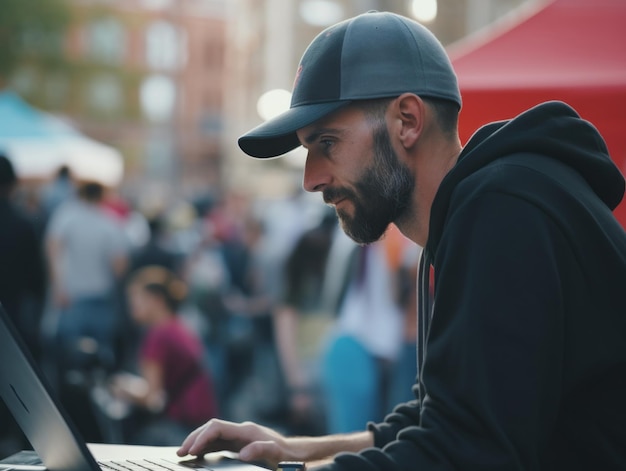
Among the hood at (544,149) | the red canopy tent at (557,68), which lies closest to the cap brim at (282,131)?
the hood at (544,149)

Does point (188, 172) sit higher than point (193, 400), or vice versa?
point (193, 400)

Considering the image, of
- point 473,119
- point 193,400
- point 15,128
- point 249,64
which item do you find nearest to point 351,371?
point 193,400

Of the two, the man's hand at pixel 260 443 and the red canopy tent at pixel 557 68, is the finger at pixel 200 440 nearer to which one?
the man's hand at pixel 260 443

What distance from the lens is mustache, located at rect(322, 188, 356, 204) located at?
1907mm

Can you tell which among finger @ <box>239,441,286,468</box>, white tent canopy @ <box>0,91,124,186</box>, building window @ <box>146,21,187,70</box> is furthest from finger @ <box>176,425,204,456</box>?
building window @ <box>146,21,187,70</box>

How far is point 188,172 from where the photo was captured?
8106 centimetres

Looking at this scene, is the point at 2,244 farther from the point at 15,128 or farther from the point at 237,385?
the point at 15,128

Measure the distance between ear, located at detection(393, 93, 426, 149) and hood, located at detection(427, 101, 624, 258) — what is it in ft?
0.35

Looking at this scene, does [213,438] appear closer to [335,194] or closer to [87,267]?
[335,194]

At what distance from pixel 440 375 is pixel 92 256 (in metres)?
7.16

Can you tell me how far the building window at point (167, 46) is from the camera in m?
81.1

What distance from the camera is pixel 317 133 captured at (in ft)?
6.13

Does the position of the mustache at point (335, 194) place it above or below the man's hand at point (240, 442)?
above

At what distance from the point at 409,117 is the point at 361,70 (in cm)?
14
